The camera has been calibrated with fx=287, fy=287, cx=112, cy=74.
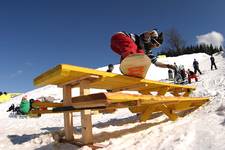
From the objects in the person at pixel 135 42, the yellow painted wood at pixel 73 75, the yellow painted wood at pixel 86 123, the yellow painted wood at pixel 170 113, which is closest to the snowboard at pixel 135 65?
the yellow painted wood at pixel 73 75

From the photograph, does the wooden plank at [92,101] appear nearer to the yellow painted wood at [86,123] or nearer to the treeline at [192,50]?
the yellow painted wood at [86,123]

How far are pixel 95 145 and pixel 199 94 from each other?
472 cm

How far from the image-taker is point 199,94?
8406 mm

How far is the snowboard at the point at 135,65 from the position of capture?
191 inches

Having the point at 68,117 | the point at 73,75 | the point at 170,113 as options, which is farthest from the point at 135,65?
the point at 68,117

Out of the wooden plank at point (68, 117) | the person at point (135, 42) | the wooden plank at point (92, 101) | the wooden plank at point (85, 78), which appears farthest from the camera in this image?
the wooden plank at point (68, 117)

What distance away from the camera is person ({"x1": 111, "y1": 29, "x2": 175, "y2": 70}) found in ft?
17.5

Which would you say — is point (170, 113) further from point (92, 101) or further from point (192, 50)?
point (192, 50)

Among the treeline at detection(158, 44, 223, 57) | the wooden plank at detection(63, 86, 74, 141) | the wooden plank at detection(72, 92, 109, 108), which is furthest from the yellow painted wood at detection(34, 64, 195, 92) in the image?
the treeline at detection(158, 44, 223, 57)

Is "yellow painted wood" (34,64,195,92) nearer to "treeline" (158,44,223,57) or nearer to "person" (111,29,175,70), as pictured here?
"person" (111,29,175,70)

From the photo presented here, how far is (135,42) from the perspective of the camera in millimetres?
5684

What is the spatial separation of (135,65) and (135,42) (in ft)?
2.80

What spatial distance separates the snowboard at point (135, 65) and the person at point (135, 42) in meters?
0.32

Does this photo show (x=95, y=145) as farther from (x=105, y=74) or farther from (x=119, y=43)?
(x=119, y=43)
